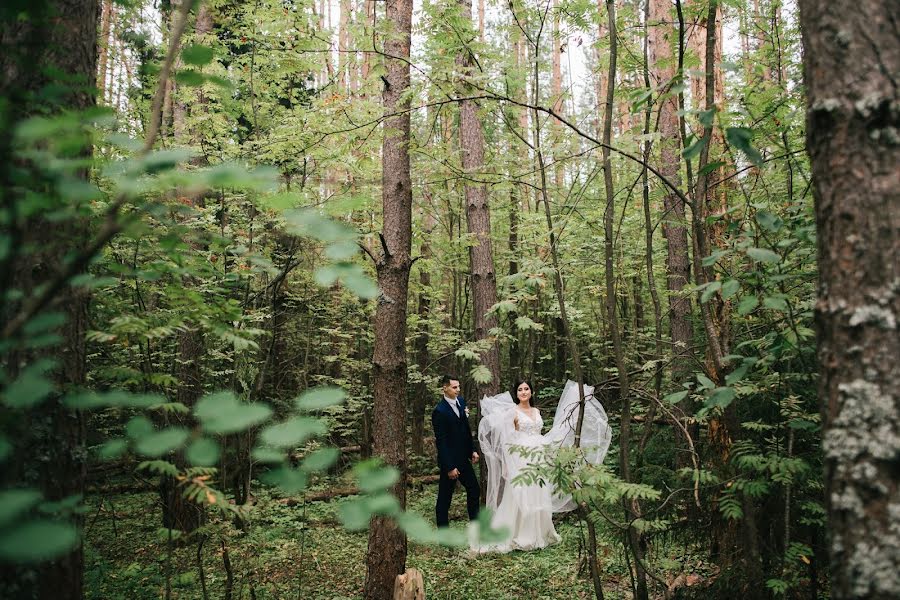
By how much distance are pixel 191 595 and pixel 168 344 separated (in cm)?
307

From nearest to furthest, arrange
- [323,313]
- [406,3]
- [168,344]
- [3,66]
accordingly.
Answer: [3,66]
[406,3]
[168,344]
[323,313]

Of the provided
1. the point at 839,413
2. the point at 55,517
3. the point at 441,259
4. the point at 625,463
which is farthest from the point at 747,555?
the point at 441,259

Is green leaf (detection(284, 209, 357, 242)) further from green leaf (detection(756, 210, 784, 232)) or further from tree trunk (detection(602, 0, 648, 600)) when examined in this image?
tree trunk (detection(602, 0, 648, 600))

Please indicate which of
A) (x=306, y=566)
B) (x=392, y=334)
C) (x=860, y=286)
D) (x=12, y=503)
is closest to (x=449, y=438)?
(x=306, y=566)

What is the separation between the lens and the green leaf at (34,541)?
2.15ft

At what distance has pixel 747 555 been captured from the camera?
2.78m

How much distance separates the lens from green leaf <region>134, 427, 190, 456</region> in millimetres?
824

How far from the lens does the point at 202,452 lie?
0.84 m

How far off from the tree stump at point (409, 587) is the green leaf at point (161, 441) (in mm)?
3510

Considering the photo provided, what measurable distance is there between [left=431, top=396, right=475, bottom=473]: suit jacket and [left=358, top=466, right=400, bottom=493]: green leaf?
546 centimetres

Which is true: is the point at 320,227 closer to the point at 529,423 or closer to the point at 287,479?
the point at 287,479

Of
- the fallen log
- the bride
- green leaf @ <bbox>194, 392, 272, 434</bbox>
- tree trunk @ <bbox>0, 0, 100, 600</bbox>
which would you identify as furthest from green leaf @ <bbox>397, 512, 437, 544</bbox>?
the fallen log

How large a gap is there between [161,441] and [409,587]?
11.6 feet

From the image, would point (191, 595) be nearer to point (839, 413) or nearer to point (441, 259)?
point (839, 413)
